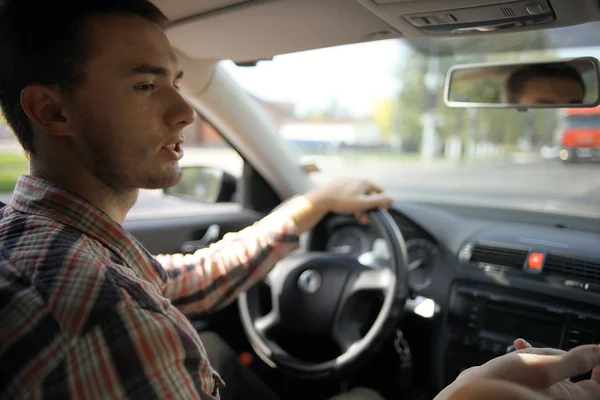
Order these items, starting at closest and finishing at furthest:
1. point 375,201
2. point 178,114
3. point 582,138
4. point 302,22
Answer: point 178,114 → point 302,22 → point 375,201 → point 582,138

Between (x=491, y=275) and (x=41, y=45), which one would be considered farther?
(x=491, y=275)

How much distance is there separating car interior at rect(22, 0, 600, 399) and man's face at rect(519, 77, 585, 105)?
12.0 inches

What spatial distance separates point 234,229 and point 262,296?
2.25ft

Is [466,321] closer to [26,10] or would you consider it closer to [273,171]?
[273,171]

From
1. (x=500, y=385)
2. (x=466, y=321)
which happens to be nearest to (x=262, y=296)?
(x=466, y=321)

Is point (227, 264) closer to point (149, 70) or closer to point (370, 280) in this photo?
point (370, 280)

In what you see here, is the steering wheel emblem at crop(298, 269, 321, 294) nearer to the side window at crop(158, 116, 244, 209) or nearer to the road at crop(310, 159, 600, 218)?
the road at crop(310, 159, 600, 218)

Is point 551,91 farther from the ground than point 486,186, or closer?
farther from the ground

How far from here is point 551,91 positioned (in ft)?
7.41

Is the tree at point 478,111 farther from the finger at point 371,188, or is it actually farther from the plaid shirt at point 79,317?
the plaid shirt at point 79,317

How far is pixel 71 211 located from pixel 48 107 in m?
0.28

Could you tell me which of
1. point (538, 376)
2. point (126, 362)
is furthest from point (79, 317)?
point (538, 376)

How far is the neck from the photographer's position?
1.43 m

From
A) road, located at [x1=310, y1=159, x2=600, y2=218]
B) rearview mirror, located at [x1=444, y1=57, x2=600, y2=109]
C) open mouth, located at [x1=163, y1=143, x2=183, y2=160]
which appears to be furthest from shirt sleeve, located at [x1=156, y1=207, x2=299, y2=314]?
rearview mirror, located at [x1=444, y1=57, x2=600, y2=109]
